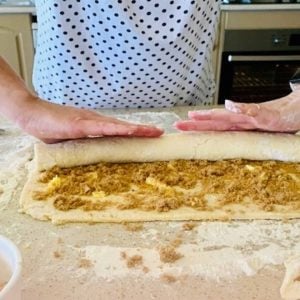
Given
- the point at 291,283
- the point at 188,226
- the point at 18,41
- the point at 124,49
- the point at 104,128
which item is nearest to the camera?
the point at 291,283

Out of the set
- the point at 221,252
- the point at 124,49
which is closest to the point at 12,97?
the point at 124,49

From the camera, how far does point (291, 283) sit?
0.54m

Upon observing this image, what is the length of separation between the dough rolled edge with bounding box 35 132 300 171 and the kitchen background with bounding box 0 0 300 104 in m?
1.18

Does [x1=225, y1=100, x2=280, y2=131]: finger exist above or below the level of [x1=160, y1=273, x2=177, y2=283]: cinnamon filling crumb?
above

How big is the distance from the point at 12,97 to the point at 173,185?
1.12 ft

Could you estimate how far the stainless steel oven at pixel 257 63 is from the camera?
1982 mm

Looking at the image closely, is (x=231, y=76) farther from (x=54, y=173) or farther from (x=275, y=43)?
(x=54, y=173)

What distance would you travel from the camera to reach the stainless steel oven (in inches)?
78.0

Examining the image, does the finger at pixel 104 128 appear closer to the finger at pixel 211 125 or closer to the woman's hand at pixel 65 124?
the woman's hand at pixel 65 124

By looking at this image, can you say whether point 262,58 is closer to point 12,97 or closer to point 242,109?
point 242,109

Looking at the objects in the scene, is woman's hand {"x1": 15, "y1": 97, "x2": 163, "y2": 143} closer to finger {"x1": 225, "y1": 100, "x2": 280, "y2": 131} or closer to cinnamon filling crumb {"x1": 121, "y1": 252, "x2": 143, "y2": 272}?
finger {"x1": 225, "y1": 100, "x2": 280, "y2": 131}

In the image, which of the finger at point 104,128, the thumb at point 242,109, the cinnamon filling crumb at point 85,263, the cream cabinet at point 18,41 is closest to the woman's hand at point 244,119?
the thumb at point 242,109

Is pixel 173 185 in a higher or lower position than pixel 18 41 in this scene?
higher

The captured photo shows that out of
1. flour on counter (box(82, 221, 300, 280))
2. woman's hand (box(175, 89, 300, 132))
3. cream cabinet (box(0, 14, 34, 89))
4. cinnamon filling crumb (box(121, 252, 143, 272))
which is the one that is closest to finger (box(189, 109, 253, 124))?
woman's hand (box(175, 89, 300, 132))
